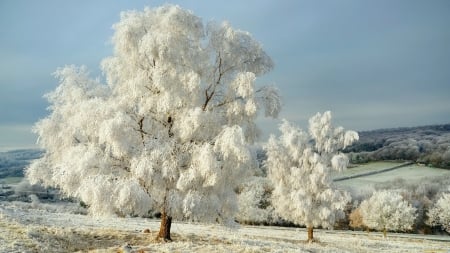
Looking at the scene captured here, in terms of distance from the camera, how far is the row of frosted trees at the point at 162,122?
23203 millimetres

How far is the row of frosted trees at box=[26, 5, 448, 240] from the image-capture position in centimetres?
2320

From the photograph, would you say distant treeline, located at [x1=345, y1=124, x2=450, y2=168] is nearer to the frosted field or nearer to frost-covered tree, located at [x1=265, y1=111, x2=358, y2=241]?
the frosted field

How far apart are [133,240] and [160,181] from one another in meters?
4.44

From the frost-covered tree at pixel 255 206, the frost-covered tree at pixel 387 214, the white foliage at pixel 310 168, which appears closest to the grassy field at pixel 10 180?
the frost-covered tree at pixel 255 206

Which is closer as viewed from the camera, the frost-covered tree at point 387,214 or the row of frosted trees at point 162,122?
the row of frosted trees at point 162,122

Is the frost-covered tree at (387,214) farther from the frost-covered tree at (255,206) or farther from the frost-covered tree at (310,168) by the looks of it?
the frost-covered tree at (310,168)

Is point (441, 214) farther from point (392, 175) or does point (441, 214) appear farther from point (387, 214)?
point (392, 175)

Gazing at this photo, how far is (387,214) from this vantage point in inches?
3031

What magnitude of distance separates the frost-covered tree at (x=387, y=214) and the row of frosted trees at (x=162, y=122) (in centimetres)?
5690

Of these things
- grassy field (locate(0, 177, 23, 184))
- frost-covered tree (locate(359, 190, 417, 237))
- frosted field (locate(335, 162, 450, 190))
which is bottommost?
frost-covered tree (locate(359, 190, 417, 237))

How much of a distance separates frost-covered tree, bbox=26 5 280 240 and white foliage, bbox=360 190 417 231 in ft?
187

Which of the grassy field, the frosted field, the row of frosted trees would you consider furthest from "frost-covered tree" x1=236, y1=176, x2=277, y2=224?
the row of frosted trees

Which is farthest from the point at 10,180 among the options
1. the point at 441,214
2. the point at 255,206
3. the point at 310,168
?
the point at 441,214

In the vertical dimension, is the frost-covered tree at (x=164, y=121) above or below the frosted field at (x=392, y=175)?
below
